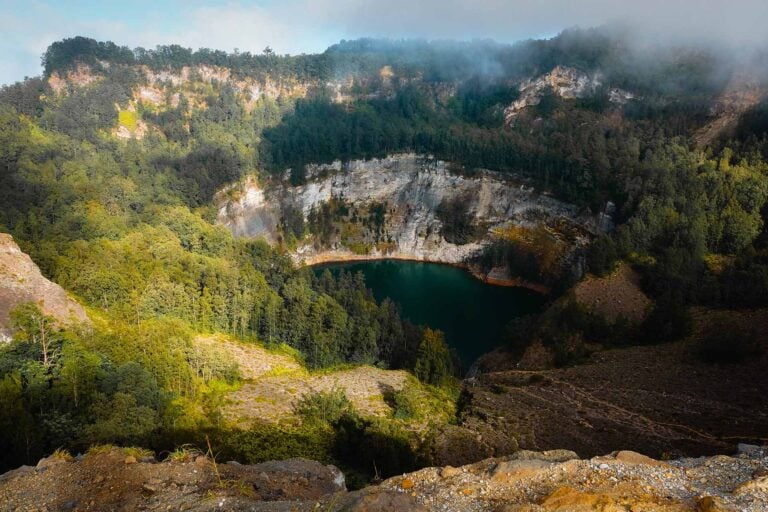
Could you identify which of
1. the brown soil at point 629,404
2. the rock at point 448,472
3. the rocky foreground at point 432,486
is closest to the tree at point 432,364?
the brown soil at point 629,404

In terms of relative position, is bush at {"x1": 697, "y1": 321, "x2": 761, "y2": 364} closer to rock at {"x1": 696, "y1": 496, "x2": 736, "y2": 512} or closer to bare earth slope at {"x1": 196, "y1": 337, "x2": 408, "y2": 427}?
bare earth slope at {"x1": 196, "y1": 337, "x2": 408, "y2": 427}

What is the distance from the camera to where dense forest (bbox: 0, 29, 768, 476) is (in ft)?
80.6

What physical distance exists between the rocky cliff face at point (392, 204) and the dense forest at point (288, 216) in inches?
114

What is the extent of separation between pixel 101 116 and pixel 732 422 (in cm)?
9745

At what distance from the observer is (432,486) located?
10016 mm

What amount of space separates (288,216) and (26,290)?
6318cm

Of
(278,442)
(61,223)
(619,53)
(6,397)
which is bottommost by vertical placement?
(278,442)

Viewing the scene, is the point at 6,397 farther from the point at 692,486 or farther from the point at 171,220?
the point at 171,220

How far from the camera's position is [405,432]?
89.9ft

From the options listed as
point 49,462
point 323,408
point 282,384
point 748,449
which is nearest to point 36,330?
point 282,384

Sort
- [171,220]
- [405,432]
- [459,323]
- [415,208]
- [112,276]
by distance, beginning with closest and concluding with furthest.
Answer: [405,432] < [112,276] < [171,220] < [459,323] < [415,208]

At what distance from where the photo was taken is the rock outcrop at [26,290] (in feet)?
88.0

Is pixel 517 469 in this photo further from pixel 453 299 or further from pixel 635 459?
pixel 453 299

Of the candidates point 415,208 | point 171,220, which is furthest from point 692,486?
point 415,208
